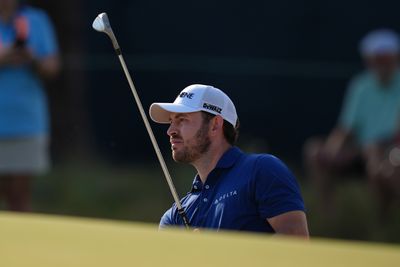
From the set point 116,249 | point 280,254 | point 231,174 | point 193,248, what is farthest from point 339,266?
point 231,174

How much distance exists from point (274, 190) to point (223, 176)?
0.33 metres

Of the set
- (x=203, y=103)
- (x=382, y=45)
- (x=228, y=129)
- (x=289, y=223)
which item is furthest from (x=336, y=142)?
(x=289, y=223)

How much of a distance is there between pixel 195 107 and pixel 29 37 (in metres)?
3.67

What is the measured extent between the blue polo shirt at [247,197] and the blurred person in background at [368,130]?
4.64m

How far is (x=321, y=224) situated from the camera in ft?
33.6

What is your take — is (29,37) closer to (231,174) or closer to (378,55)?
(378,55)

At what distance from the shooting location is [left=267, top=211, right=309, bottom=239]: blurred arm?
5.31 m

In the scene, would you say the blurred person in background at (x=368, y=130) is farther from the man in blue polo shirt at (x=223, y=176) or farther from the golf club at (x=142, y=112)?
the golf club at (x=142, y=112)

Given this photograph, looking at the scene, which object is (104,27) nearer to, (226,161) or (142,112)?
(142,112)

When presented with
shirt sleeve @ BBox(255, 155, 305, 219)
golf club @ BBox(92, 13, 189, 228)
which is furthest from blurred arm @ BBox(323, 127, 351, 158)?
shirt sleeve @ BBox(255, 155, 305, 219)

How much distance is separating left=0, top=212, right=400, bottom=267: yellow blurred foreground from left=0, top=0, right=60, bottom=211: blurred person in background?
193 inches


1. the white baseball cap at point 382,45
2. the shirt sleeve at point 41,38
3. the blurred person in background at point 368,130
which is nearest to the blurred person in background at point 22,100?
the shirt sleeve at point 41,38

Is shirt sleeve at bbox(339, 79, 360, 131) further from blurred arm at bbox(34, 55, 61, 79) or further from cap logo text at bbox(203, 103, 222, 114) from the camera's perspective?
cap logo text at bbox(203, 103, 222, 114)

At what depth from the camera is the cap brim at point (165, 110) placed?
5766mm
